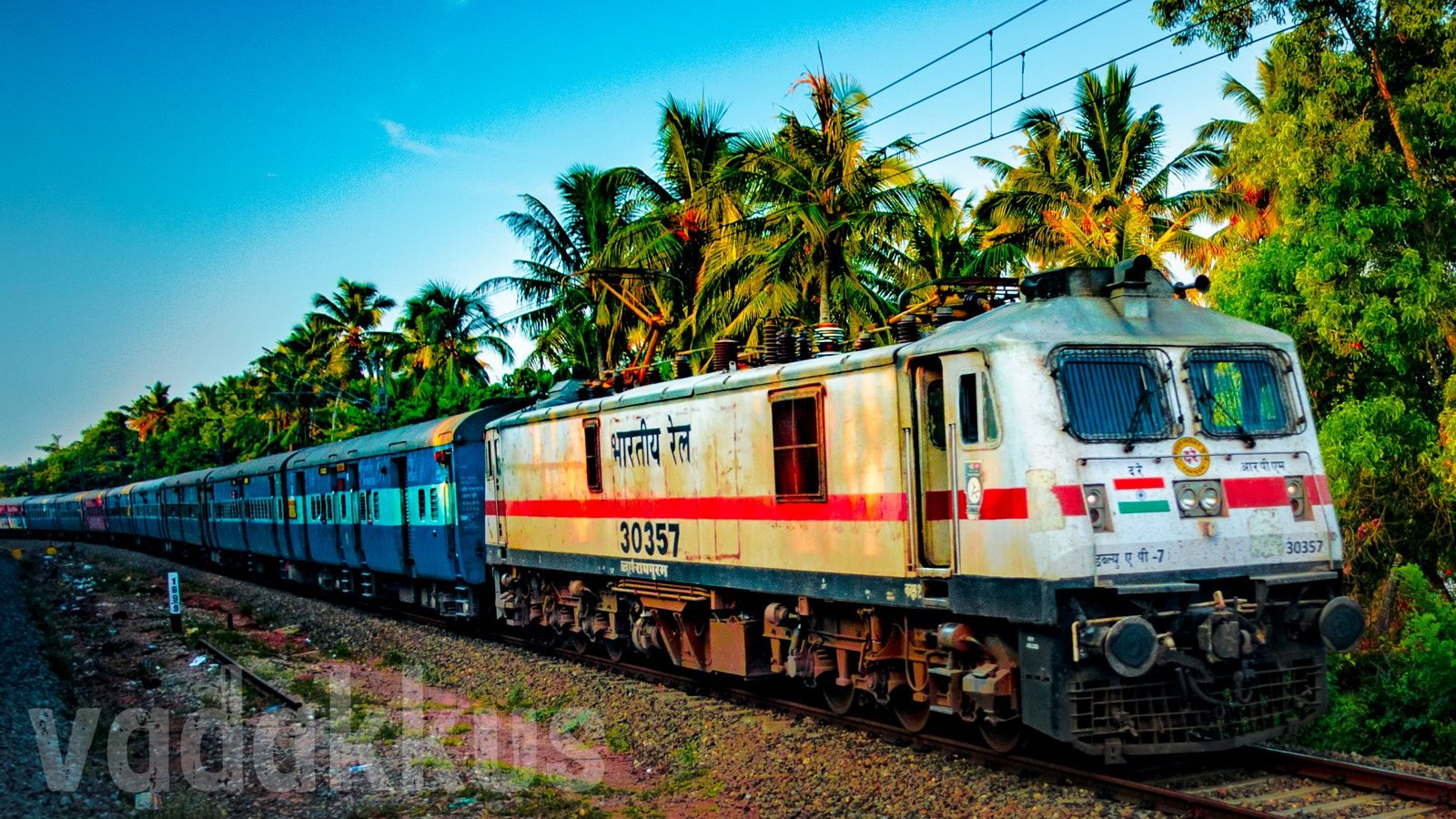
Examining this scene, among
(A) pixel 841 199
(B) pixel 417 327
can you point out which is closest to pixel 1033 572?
(A) pixel 841 199

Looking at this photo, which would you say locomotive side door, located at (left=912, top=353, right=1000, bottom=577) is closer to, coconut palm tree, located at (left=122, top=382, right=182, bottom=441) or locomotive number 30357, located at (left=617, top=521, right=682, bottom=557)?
locomotive number 30357, located at (left=617, top=521, right=682, bottom=557)

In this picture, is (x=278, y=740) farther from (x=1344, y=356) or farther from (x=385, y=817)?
(x=1344, y=356)

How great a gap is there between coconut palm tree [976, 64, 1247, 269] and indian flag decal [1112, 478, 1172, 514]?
68.8ft

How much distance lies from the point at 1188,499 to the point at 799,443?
142 inches

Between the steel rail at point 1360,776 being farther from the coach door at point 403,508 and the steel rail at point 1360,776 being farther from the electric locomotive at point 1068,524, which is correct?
the coach door at point 403,508

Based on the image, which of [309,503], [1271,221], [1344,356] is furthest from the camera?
[309,503]

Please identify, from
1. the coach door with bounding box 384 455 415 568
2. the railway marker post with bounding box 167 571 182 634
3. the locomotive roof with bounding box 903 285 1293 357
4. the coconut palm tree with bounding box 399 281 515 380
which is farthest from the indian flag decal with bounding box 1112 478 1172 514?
the coconut palm tree with bounding box 399 281 515 380

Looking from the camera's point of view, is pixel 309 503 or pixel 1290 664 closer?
pixel 1290 664

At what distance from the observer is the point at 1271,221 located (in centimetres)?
2577

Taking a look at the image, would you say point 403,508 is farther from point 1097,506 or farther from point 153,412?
point 153,412

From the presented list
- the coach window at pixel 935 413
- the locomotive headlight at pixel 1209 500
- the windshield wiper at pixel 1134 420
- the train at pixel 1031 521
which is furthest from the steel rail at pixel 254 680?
the locomotive headlight at pixel 1209 500

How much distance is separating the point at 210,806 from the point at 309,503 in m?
19.4

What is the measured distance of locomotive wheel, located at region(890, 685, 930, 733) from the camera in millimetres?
10047

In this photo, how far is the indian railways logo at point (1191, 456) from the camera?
838 cm
